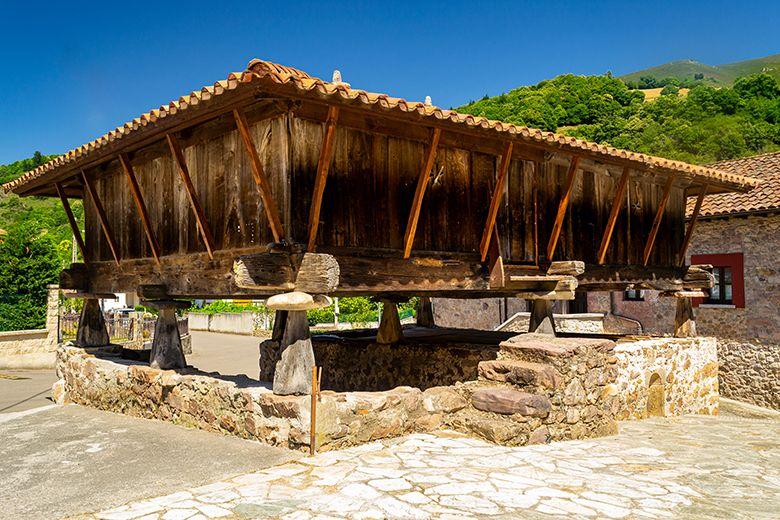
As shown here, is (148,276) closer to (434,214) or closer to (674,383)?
(434,214)

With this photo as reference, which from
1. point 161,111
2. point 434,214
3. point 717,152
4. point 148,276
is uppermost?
point 717,152

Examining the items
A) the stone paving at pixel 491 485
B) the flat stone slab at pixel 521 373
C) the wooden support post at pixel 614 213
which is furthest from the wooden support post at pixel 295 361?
the wooden support post at pixel 614 213

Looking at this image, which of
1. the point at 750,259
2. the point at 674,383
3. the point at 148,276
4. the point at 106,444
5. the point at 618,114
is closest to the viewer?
the point at 106,444

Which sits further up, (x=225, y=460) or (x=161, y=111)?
(x=161, y=111)

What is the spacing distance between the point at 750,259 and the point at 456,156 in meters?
10.8

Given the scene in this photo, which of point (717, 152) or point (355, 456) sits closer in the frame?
point (355, 456)

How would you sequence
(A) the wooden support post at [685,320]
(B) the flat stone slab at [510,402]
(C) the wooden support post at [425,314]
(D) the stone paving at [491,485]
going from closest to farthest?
(D) the stone paving at [491,485] → (B) the flat stone slab at [510,402] → (A) the wooden support post at [685,320] → (C) the wooden support post at [425,314]

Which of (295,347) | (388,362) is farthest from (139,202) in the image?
(388,362)

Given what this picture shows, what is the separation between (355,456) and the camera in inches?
203

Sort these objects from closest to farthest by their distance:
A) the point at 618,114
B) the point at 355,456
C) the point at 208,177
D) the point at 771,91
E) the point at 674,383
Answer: the point at 355,456
the point at 208,177
the point at 674,383
the point at 771,91
the point at 618,114

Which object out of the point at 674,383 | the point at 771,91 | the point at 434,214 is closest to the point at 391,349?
the point at 434,214

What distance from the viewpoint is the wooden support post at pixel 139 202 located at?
725 centimetres

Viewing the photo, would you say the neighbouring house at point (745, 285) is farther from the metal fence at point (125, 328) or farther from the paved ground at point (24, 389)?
the metal fence at point (125, 328)

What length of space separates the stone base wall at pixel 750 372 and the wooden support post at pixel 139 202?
13.6 m
